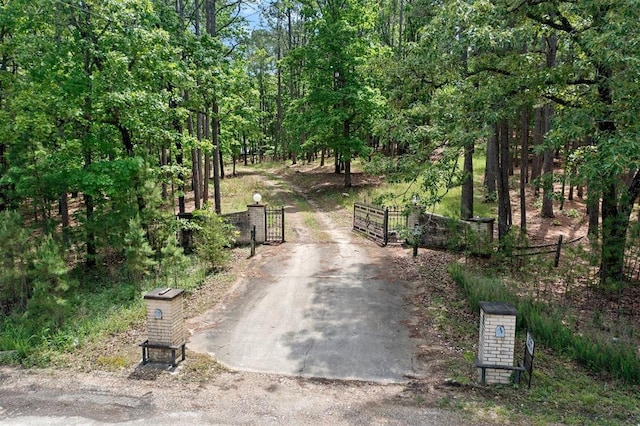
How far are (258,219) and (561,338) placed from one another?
964 centimetres

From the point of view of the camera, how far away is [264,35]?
3712cm

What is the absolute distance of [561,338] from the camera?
7512 mm

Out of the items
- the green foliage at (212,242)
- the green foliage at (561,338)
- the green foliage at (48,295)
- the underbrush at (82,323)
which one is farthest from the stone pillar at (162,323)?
the green foliage at (561,338)

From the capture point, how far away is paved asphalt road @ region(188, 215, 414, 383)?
7.26m

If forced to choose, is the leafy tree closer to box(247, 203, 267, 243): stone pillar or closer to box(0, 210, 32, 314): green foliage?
box(247, 203, 267, 243): stone pillar

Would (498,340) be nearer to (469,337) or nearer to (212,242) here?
(469,337)

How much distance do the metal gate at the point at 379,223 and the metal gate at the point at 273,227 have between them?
9.91 feet

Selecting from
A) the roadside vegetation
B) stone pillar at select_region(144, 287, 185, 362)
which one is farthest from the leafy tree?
stone pillar at select_region(144, 287, 185, 362)

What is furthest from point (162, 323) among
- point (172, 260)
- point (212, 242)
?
point (212, 242)

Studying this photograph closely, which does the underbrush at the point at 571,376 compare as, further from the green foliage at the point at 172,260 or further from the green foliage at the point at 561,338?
the green foliage at the point at 172,260

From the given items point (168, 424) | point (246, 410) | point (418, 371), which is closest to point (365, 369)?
point (418, 371)

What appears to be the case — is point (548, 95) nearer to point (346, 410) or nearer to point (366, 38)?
point (346, 410)

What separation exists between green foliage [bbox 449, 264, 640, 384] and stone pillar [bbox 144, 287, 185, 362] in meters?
6.04

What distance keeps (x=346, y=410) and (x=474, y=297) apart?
4555 millimetres
